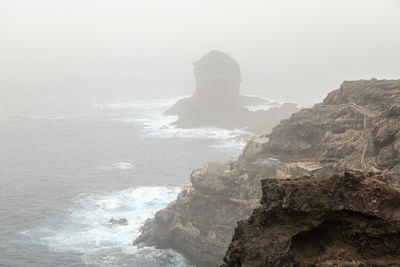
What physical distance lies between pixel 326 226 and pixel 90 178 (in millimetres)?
98338

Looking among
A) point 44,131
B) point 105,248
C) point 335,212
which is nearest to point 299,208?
point 335,212

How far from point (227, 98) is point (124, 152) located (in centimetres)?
5276

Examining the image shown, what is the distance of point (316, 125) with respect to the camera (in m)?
63.1

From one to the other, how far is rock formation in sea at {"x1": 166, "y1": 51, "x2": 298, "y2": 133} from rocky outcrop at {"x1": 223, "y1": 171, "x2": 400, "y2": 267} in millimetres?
139235

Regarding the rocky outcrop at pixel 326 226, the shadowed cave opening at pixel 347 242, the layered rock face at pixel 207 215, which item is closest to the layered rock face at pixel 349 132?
the layered rock face at pixel 207 215

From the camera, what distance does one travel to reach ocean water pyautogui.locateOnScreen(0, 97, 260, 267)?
73188 millimetres

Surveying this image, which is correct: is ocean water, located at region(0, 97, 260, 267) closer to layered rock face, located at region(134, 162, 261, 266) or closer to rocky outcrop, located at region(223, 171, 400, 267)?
layered rock face, located at region(134, 162, 261, 266)

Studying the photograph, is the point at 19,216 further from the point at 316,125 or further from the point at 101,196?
the point at 316,125

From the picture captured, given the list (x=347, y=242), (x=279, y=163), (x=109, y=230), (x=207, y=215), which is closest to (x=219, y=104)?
(x=109, y=230)

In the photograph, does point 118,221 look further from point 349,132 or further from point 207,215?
point 349,132

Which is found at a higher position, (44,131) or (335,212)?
(335,212)

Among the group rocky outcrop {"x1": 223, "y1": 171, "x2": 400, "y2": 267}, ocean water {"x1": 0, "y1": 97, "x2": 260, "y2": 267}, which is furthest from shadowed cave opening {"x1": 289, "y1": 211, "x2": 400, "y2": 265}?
→ ocean water {"x1": 0, "y1": 97, "x2": 260, "y2": 267}

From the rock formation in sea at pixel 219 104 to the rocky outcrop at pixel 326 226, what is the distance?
13924 centimetres

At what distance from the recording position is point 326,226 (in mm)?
15453
